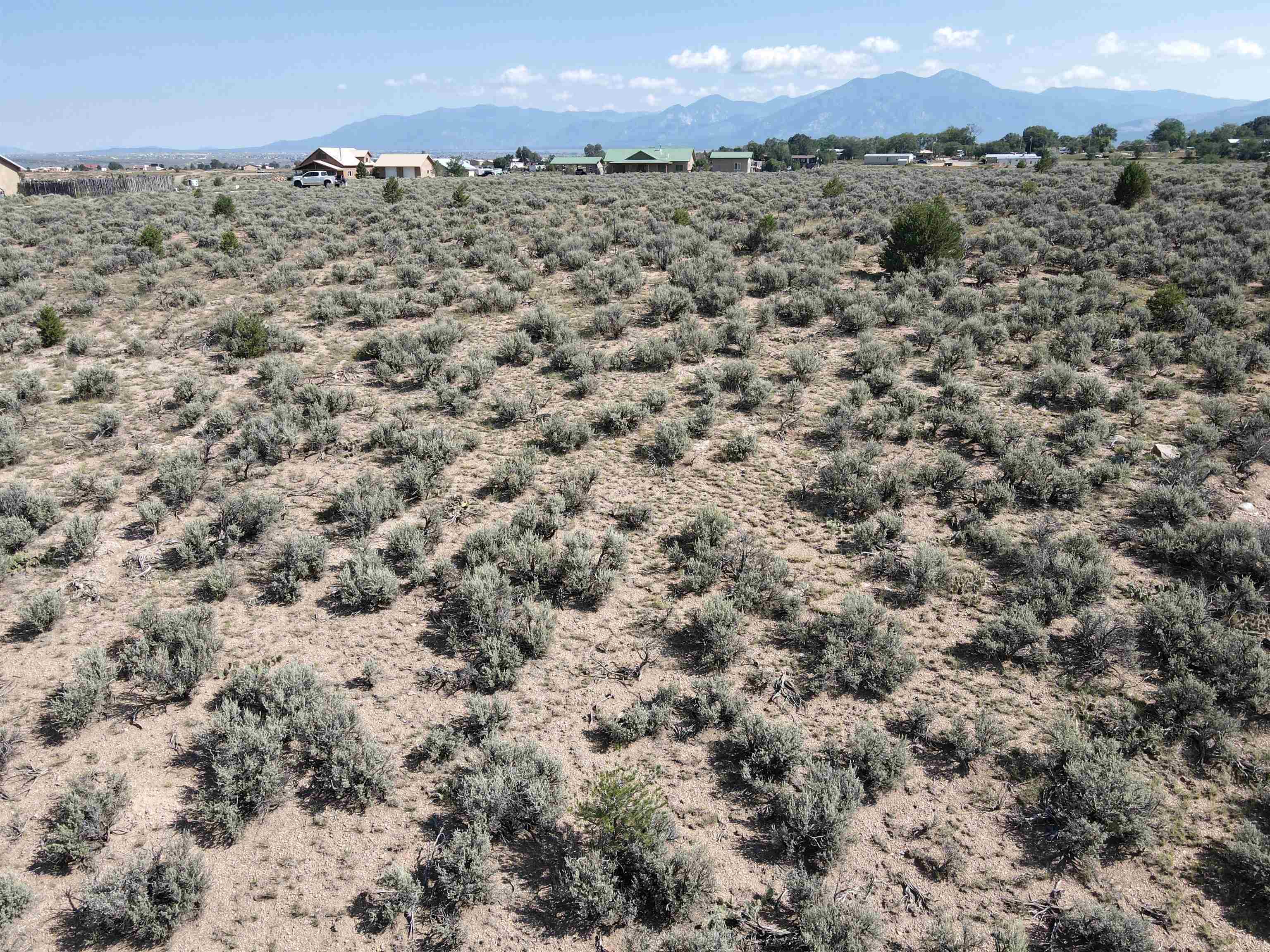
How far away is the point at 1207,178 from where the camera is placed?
3541cm

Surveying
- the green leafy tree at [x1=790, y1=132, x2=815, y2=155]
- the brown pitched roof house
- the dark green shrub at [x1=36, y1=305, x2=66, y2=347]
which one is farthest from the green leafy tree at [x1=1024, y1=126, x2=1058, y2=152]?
the dark green shrub at [x1=36, y1=305, x2=66, y2=347]

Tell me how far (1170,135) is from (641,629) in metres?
145

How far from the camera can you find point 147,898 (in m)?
4.59

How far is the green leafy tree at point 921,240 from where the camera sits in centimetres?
1870

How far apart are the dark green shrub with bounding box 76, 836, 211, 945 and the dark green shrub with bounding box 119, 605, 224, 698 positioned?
1782 mm

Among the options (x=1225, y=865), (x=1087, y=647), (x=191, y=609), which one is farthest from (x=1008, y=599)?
(x=191, y=609)

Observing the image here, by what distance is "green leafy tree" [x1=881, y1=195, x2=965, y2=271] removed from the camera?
18703 mm

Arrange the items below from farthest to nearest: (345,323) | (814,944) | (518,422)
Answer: (345,323), (518,422), (814,944)

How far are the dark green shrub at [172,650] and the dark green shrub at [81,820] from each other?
99 centimetres

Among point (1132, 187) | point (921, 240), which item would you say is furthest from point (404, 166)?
point (921, 240)

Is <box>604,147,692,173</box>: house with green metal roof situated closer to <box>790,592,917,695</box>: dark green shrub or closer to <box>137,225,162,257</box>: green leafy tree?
<box>137,225,162,257</box>: green leafy tree

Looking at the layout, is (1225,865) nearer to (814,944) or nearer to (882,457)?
(814,944)

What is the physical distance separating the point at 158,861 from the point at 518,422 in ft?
25.5

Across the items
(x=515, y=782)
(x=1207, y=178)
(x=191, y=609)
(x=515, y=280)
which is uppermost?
(x=1207, y=178)
